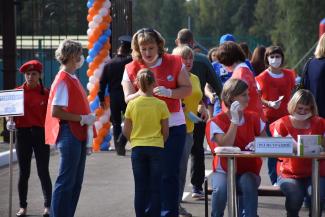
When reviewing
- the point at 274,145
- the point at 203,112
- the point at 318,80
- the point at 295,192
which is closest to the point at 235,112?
the point at 274,145

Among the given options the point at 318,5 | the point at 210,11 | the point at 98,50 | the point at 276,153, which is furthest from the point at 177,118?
the point at 210,11

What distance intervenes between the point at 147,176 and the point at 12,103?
163cm

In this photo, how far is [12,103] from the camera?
9172 millimetres

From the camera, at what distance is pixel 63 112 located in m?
8.34

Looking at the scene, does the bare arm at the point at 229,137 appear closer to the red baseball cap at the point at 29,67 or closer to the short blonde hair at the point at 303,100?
the short blonde hair at the point at 303,100

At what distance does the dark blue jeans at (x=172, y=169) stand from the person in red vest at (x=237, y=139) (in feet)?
1.72

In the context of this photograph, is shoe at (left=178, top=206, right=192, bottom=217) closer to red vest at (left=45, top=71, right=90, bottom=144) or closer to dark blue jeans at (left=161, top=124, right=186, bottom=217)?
dark blue jeans at (left=161, top=124, right=186, bottom=217)

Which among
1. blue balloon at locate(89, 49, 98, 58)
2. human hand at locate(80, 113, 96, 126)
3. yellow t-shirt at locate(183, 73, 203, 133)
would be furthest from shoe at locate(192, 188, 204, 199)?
blue balloon at locate(89, 49, 98, 58)

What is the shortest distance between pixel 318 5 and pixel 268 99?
4144cm

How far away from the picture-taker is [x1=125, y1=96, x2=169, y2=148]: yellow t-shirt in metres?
8.40

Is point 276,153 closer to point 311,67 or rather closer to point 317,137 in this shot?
point 317,137

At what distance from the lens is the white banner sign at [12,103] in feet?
29.9

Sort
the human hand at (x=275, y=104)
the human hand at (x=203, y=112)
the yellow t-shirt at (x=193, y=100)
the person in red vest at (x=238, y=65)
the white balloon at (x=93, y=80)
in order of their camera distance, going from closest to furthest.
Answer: the person in red vest at (x=238, y=65) → the yellow t-shirt at (x=193, y=100) → the human hand at (x=203, y=112) → the human hand at (x=275, y=104) → the white balloon at (x=93, y=80)

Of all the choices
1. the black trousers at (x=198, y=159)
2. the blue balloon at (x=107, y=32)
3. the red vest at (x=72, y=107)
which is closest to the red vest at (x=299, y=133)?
the red vest at (x=72, y=107)
